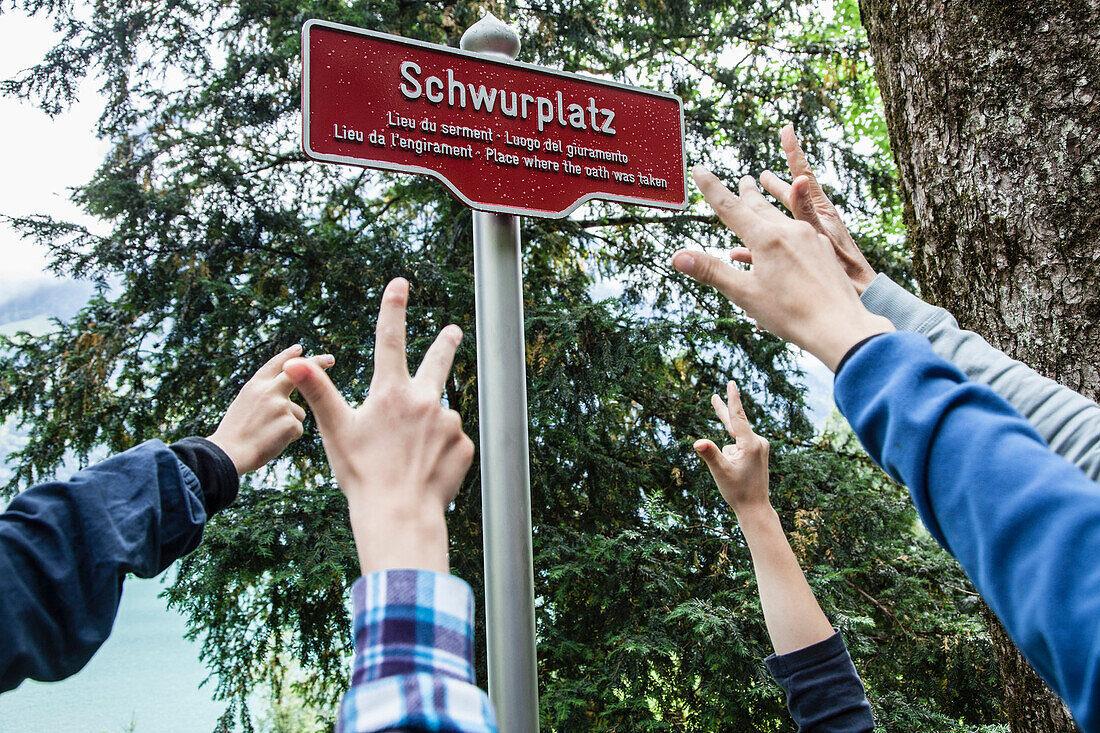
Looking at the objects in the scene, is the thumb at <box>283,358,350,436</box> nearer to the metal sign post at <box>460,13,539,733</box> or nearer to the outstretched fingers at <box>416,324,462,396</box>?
the outstretched fingers at <box>416,324,462,396</box>

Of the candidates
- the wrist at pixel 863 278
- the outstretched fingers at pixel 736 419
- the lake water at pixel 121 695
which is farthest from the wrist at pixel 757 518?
the lake water at pixel 121 695

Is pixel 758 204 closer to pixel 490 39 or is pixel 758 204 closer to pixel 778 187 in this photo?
pixel 778 187

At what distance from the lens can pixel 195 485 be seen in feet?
3.83

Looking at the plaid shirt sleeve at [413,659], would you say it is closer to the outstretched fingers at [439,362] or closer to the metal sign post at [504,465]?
the outstretched fingers at [439,362]

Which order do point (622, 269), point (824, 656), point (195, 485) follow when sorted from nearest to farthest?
1. point (195, 485)
2. point (824, 656)
3. point (622, 269)

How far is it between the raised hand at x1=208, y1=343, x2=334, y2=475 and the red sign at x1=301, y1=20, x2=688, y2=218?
22.3 inches

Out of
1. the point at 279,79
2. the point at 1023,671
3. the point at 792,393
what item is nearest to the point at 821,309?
the point at 1023,671

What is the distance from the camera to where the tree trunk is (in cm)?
148

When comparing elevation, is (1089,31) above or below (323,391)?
above

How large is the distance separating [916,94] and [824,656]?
4.46ft

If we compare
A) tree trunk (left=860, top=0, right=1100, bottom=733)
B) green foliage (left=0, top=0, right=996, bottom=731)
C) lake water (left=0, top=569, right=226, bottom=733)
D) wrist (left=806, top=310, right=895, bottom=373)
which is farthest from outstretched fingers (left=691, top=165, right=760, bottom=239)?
lake water (left=0, top=569, right=226, bottom=733)

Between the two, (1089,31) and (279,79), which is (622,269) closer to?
(279,79)

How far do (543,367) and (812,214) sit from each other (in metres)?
2.76

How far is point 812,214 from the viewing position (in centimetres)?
113
